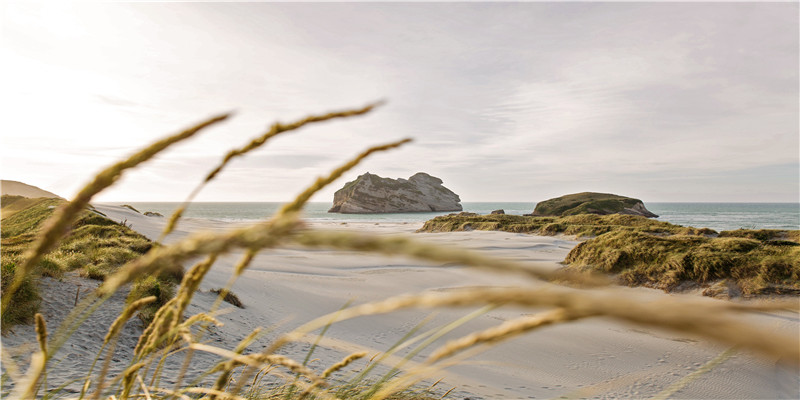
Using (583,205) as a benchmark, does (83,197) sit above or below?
below

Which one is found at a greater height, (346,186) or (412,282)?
(346,186)

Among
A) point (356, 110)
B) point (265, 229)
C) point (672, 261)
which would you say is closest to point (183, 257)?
point (265, 229)

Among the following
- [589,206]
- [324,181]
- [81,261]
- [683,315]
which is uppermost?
[589,206]

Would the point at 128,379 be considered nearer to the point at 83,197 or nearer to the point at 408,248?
the point at 83,197

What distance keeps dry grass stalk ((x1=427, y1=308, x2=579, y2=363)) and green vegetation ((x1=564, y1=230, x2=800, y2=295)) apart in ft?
33.8

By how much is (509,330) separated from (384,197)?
90.2m

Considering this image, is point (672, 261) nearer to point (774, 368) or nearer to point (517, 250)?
point (774, 368)

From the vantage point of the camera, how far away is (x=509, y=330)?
0.61m

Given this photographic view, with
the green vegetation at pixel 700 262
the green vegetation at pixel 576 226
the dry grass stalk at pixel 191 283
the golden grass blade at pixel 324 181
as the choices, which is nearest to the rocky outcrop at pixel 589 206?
the green vegetation at pixel 576 226

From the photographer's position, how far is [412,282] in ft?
38.7

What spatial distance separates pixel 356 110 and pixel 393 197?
3575 inches

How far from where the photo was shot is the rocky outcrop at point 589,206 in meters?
44.9

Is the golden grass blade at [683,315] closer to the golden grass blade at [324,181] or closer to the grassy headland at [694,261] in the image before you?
the golden grass blade at [324,181]

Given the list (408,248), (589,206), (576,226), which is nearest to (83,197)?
(408,248)
